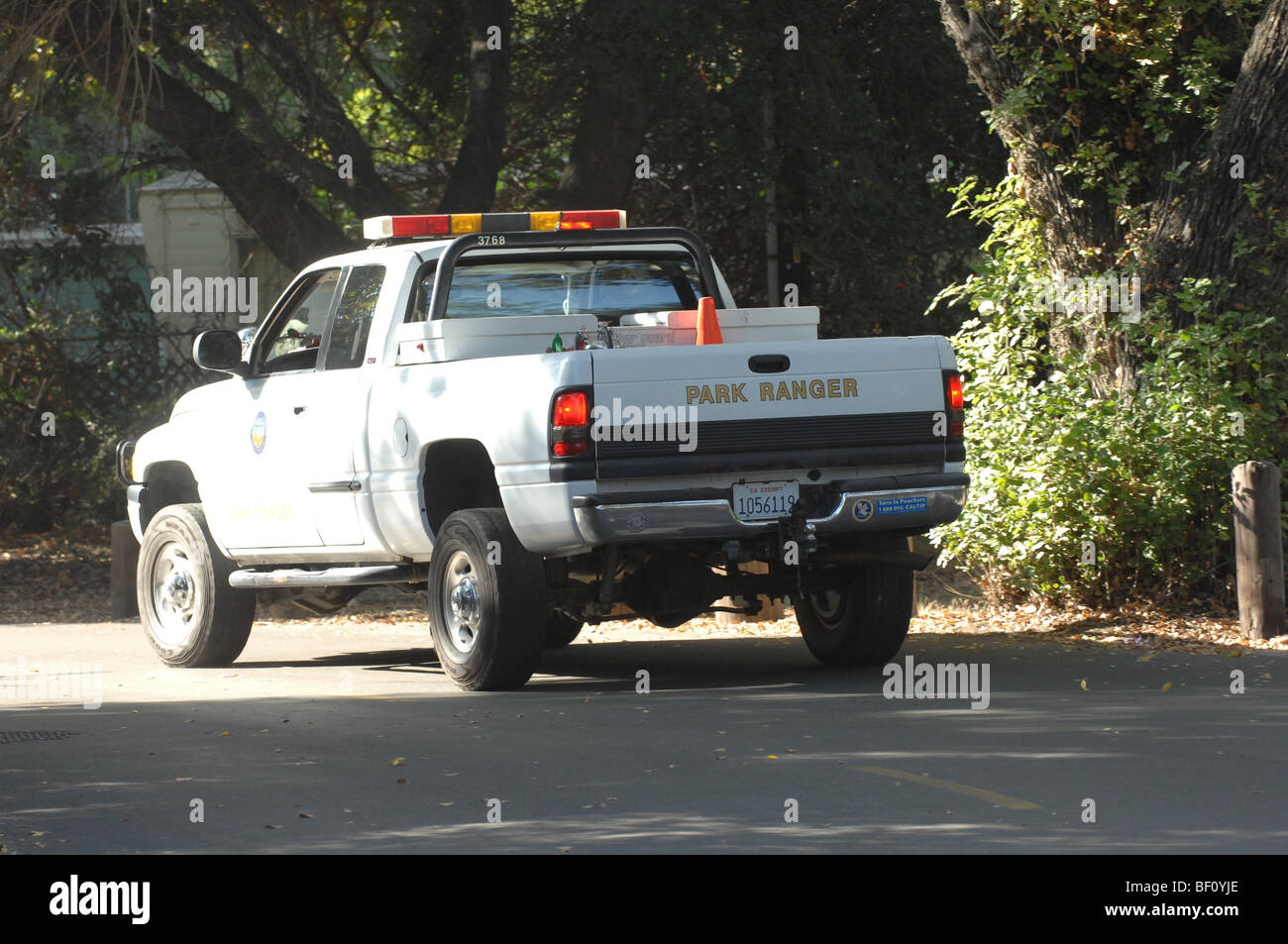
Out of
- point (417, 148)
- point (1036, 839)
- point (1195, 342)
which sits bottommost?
point (1036, 839)

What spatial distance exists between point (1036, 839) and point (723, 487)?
11.3ft

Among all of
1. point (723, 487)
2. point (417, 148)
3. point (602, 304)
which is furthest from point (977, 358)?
point (417, 148)

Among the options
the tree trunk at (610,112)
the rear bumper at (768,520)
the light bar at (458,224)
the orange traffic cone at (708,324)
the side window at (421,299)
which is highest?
the tree trunk at (610,112)

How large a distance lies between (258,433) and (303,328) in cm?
87

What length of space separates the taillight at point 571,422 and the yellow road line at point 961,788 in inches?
90.6

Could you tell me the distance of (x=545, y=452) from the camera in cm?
902

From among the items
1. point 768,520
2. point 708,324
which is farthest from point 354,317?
point 768,520

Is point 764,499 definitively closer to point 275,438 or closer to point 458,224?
point 458,224

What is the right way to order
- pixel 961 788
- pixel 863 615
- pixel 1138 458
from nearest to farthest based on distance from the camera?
1. pixel 961 788
2. pixel 863 615
3. pixel 1138 458

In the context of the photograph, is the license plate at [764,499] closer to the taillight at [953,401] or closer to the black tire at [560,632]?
the taillight at [953,401]

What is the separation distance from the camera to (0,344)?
19.1 metres

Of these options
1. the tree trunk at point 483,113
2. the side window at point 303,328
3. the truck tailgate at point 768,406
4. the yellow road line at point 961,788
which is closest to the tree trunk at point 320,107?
the tree trunk at point 483,113

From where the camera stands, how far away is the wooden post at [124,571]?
1517cm

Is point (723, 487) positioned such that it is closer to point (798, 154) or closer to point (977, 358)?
point (977, 358)
